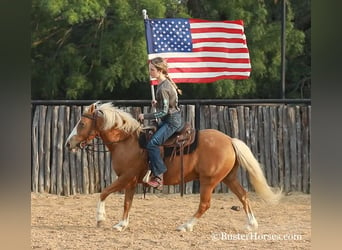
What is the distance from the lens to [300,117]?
7.91 m

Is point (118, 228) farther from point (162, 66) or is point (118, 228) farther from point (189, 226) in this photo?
point (162, 66)

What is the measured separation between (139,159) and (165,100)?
665 millimetres

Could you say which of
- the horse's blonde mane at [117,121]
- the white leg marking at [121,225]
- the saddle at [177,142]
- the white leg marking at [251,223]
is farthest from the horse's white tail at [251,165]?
the white leg marking at [121,225]

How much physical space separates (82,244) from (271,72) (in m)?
4.80

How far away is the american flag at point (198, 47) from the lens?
21.6 ft

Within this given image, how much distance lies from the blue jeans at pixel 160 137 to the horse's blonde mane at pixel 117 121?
254 mm

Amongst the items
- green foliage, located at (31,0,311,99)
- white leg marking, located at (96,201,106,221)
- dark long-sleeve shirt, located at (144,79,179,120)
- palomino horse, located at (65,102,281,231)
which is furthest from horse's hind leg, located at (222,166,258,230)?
green foliage, located at (31,0,311,99)

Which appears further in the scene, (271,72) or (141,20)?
(271,72)

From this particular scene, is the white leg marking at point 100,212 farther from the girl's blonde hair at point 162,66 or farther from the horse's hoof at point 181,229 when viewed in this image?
the girl's blonde hair at point 162,66

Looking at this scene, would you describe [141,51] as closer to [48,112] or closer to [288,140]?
[48,112]

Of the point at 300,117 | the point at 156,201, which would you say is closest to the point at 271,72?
the point at 300,117

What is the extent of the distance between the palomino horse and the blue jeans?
0.11 metres

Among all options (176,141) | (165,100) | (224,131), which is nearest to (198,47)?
(165,100)

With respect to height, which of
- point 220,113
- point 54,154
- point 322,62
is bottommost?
point 54,154
